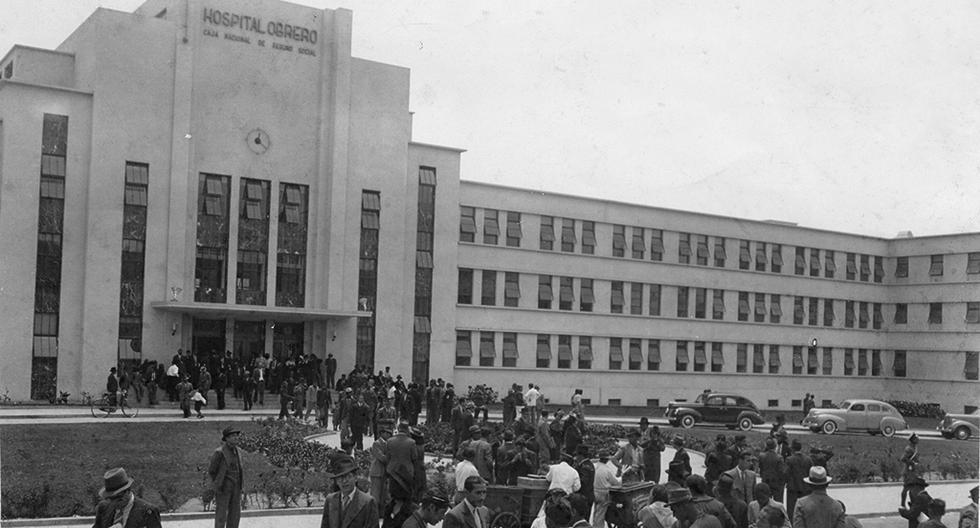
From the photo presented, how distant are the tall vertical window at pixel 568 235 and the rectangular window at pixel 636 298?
484 centimetres

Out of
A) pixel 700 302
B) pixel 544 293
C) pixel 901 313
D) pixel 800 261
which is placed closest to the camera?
pixel 544 293

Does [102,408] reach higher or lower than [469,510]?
lower

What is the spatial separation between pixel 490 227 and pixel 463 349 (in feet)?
21.7

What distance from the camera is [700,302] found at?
62.3 meters

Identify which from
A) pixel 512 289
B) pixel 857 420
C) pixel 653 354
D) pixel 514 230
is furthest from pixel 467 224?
pixel 857 420

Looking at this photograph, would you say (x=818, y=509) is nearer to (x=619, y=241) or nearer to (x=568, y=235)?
(x=568, y=235)

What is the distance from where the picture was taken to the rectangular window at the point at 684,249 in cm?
6162

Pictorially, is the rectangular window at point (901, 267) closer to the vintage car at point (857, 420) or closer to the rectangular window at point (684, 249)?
the rectangular window at point (684, 249)

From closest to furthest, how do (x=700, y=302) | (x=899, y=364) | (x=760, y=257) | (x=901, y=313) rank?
(x=700, y=302) < (x=760, y=257) < (x=899, y=364) < (x=901, y=313)

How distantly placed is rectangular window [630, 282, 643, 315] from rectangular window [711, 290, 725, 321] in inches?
218

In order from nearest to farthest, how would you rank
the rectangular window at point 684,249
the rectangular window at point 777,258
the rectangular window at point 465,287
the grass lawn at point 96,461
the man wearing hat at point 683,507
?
the man wearing hat at point 683,507
the grass lawn at point 96,461
the rectangular window at point 465,287
the rectangular window at point 684,249
the rectangular window at point 777,258

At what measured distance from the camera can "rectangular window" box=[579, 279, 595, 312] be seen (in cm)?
5762

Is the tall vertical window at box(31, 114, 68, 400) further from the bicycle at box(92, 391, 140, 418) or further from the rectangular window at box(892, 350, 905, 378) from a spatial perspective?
the rectangular window at box(892, 350, 905, 378)

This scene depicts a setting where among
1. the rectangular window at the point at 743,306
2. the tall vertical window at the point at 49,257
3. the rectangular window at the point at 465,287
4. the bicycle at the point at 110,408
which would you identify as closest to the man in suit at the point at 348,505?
the bicycle at the point at 110,408
